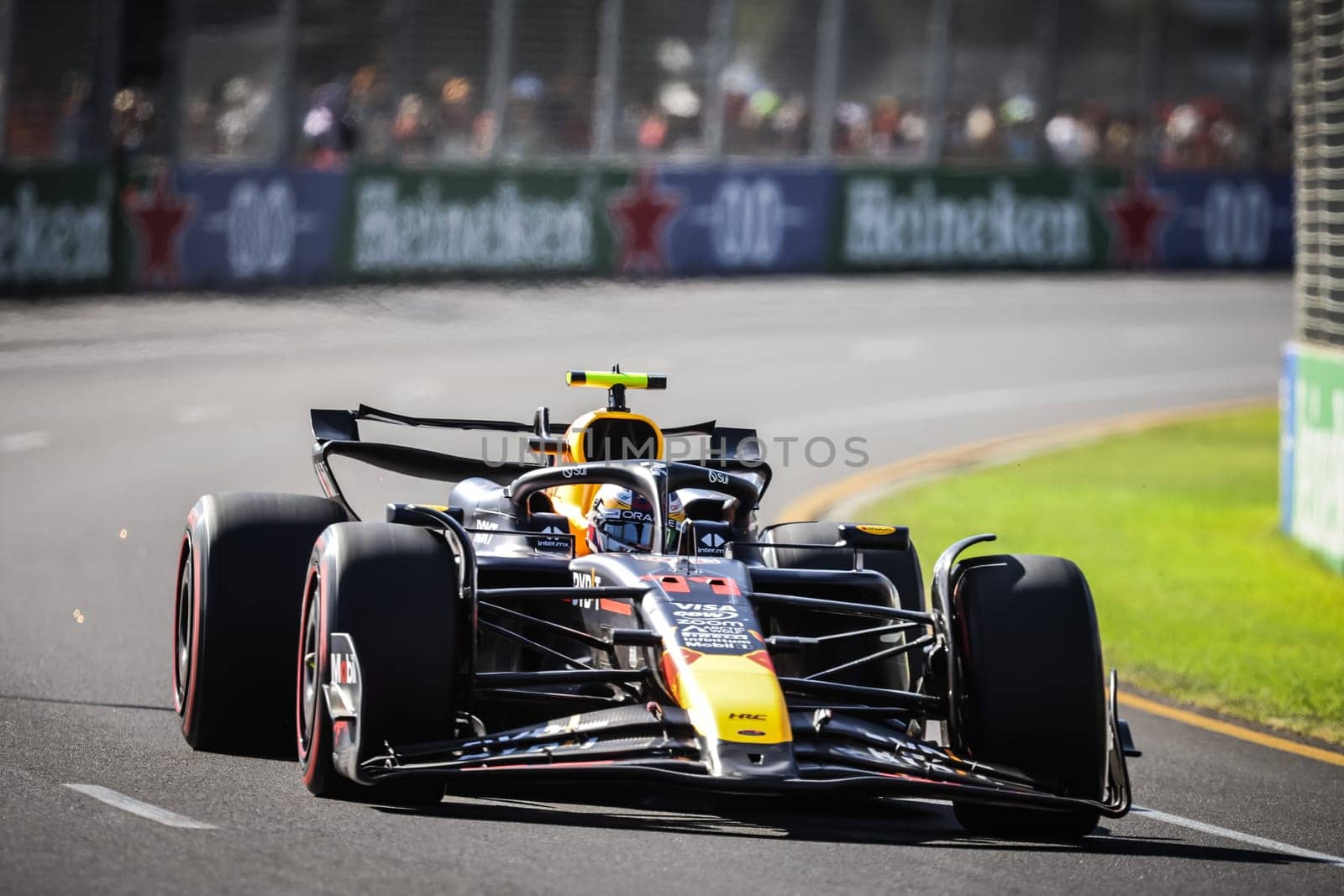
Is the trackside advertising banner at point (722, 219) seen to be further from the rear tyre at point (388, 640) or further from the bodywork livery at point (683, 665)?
the rear tyre at point (388, 640)

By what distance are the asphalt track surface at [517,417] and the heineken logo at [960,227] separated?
0.53 metres

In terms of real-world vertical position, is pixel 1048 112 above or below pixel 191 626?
above

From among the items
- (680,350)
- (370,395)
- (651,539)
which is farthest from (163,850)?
(680,350)

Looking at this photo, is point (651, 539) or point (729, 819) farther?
point (651, 539)

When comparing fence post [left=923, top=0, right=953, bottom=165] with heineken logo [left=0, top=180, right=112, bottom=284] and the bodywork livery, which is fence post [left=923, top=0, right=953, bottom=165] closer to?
heineken logo [left=0, top=180, right=112, bottom=284]

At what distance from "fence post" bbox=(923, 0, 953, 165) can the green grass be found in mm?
13831

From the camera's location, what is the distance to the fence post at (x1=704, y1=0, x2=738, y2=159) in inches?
1271

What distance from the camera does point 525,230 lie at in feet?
96.2

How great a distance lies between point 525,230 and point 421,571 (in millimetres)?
22790

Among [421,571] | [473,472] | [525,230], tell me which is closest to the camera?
[421,571]

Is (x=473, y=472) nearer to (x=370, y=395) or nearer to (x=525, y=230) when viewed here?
(x=370, y=395)

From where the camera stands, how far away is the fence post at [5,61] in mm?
24391

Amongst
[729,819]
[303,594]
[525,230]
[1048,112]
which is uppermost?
Result: [1048,112]

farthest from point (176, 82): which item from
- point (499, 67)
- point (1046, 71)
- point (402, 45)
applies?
point (1046, 71)
